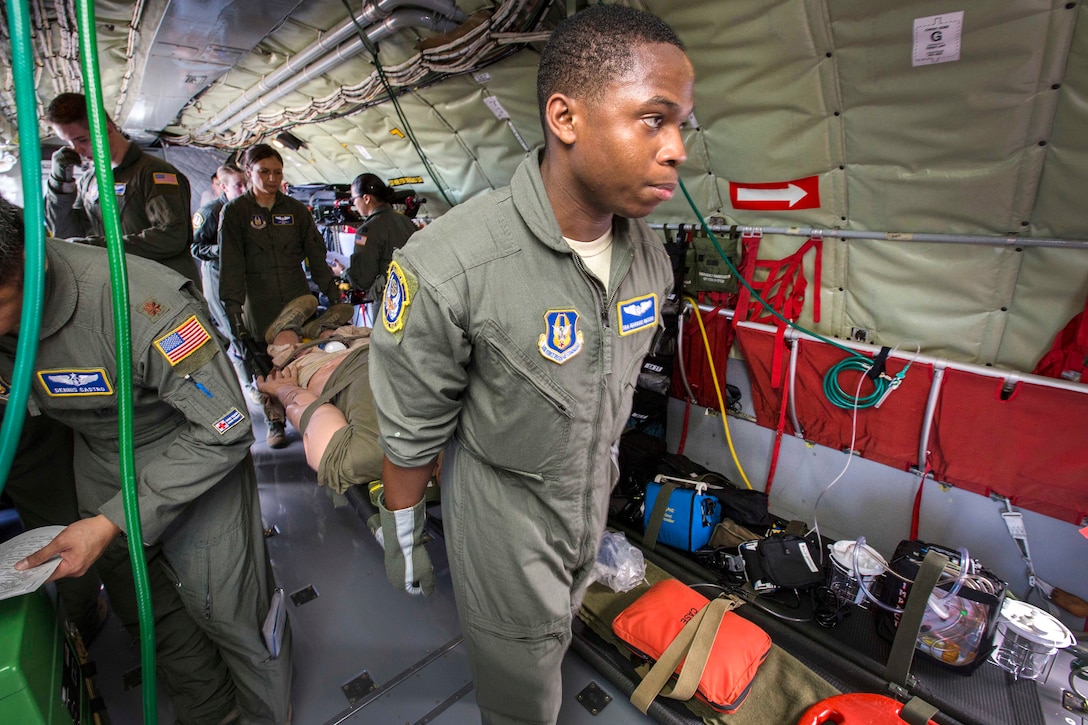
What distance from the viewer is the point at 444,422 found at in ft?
3.97

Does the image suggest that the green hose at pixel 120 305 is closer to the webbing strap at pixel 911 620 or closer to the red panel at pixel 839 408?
the webbing strap at pixel 911 620

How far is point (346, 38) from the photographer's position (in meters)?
3.72

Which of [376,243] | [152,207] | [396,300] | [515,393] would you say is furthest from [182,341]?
[376,243]

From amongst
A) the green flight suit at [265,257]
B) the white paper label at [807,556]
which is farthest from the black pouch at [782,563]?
the green flight suit at [265,257]

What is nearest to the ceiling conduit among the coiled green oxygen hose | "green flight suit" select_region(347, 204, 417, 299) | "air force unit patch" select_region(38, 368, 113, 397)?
"green flight suit" select_region(347, 204, 417, 299)

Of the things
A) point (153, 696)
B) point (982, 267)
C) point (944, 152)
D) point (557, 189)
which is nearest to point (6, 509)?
point (153, 696)

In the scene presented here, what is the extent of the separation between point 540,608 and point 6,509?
2727 millimetres

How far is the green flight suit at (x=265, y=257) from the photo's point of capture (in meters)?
4.01

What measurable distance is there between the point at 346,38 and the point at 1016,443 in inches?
186

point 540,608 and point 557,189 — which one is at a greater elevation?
point 557,189

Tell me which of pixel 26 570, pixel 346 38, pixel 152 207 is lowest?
pixel 26 570

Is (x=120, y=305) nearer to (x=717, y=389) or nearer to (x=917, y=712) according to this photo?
(x=917, y=712)

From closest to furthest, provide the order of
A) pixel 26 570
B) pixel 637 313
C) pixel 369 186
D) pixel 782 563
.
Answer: pixel 26 570 → pixel 637 313 → pixel 782 563 → pixel 369 186

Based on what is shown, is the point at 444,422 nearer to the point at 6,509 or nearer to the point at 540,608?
the point at 540,608
